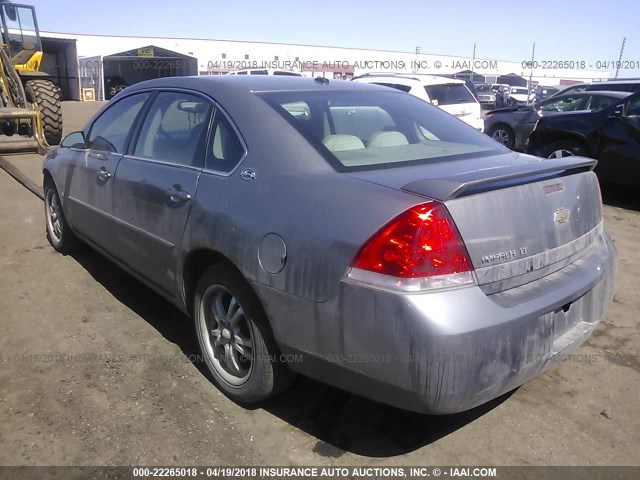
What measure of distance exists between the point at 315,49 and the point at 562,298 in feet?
197

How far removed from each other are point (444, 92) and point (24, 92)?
27.4ft

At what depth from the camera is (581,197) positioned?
2.63 meters

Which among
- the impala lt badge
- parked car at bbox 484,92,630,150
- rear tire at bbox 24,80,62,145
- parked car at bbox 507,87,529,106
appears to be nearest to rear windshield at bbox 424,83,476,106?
parked car at bbox 484,92,630,150

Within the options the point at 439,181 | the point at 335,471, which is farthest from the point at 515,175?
the point at 335,471

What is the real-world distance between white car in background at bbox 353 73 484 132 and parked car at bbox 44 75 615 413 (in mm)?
7046

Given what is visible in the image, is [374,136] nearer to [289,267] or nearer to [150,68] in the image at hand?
[289,267]

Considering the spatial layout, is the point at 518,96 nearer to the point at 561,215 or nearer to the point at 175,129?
the point at 175,129

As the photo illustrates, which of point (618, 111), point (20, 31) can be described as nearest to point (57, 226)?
point (618, 111)

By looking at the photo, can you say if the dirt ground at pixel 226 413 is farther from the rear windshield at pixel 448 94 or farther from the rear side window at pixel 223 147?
the rear windshield at pixel 448 94

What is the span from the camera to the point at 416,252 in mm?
2051

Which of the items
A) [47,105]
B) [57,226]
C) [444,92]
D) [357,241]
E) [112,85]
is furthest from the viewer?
[112,85]

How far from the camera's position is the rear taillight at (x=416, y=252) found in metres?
2.05

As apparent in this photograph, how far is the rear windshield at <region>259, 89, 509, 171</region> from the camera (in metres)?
2.65

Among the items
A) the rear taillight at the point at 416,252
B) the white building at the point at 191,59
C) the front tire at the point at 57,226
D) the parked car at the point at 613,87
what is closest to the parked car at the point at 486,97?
the white building at the point at 191,59
